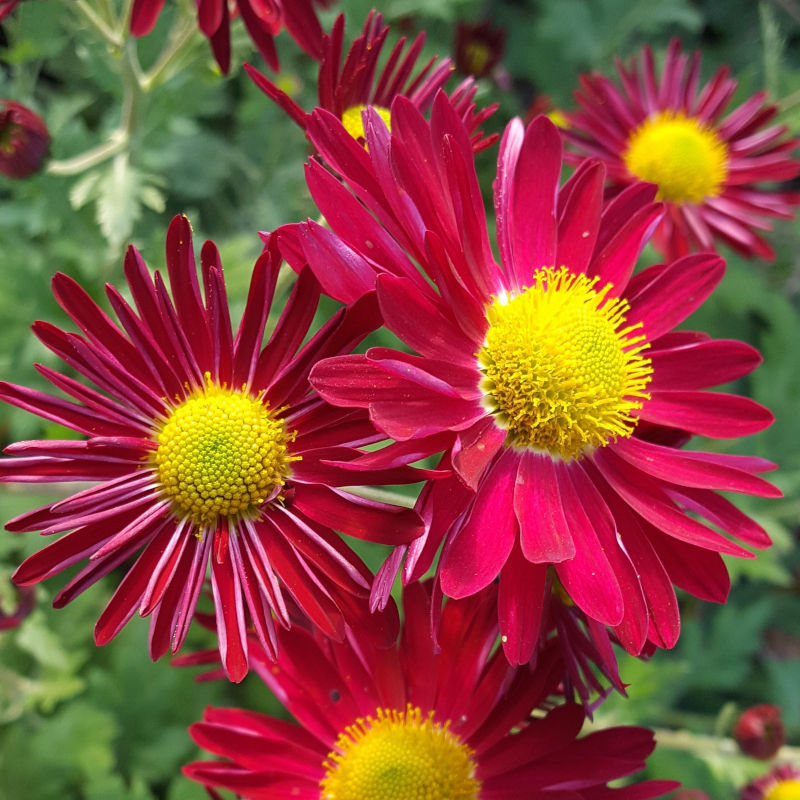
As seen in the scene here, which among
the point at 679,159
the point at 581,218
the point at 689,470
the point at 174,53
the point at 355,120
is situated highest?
the point at 679,159

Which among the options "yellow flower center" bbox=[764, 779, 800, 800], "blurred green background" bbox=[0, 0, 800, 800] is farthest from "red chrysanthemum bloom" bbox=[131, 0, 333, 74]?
"yellow flower center" bbox=[764, 779, 800, 800]

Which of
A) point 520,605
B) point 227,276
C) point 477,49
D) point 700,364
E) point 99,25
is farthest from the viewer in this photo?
point 477,49

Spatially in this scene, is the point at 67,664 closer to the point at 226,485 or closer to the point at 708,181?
the point at 226,485

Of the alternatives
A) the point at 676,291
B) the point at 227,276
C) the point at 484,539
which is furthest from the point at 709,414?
the point at 227,276

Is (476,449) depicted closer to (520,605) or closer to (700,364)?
(520,605)

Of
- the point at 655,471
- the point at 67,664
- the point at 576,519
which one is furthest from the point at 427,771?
the point at 67,664

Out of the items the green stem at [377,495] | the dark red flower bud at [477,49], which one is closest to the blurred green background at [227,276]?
the dark red flower bud at [477,49]

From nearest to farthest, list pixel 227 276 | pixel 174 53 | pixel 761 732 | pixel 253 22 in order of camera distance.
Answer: pixel 253 22 < pixel 174 53 < pixel 761 732 < pixel 227 276

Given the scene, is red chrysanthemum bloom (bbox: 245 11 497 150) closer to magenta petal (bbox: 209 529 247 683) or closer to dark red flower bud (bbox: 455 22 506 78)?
magenta petal (bbox: 209 529 247 683)
